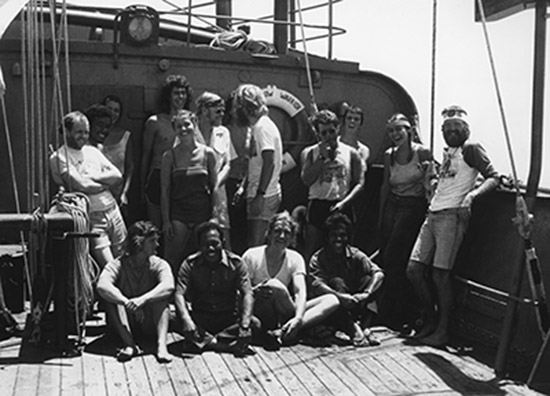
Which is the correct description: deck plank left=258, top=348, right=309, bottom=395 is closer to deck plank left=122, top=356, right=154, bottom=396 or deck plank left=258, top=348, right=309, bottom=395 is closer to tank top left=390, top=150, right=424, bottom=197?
deck plank left=122, top=356, right=154, bottom=396

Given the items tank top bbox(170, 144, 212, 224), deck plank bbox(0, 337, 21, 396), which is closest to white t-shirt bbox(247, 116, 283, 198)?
tank top bbox(170, 144, 212, 224)

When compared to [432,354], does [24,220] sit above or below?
above

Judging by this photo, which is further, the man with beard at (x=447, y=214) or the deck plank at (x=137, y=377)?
the man with beard at (x=447, y=214)

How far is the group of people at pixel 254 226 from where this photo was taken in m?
6.94

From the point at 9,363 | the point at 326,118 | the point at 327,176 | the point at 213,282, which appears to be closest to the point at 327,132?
the point at 326,118

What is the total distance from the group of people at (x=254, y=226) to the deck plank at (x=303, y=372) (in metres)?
0.21

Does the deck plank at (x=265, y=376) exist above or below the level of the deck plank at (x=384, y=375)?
above

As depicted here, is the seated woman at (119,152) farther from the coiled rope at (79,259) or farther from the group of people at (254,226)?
the coiled rope at (79,259)

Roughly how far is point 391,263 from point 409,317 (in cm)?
49

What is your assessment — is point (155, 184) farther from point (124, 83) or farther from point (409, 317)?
point (409, 317)

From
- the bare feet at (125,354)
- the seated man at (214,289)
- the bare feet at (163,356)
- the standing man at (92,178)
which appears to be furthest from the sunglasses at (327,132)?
the bare feet at (125,354)

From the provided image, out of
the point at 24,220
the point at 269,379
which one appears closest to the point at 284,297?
the point at 269,379

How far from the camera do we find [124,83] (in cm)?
925

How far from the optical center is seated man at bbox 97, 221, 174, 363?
6.73 m
